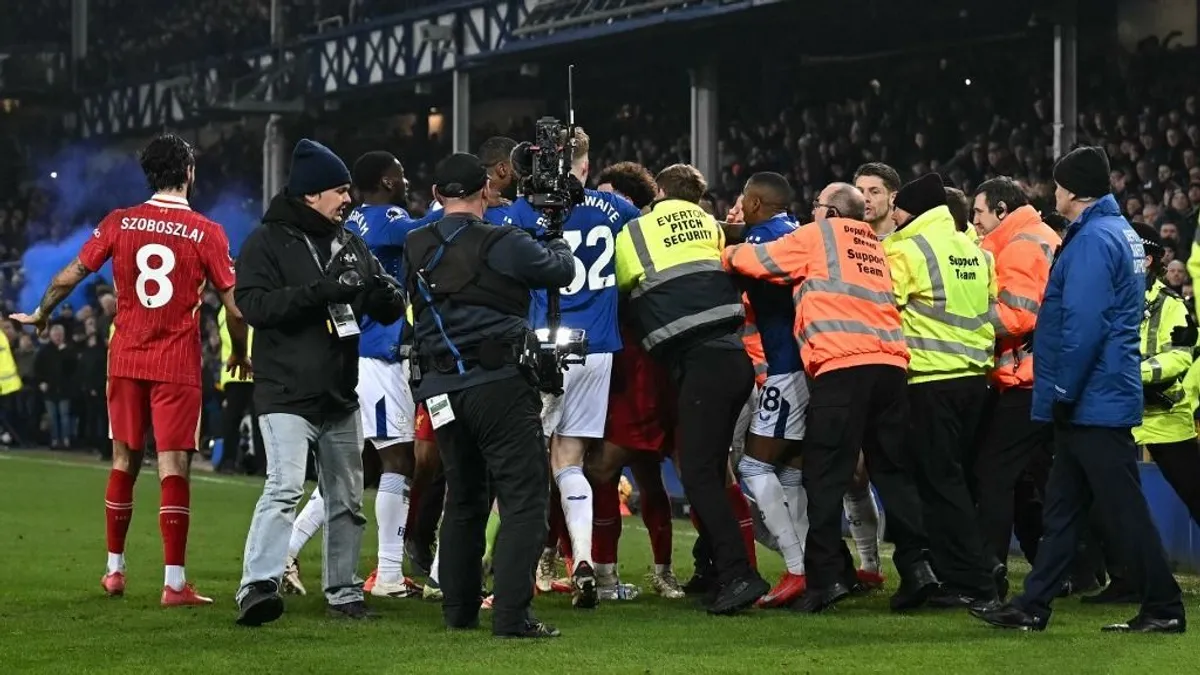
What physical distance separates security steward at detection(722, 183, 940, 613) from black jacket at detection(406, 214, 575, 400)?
4.93ft

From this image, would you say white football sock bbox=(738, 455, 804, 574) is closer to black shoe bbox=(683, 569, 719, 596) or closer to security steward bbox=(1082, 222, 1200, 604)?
black shoe bbox=(683, 569, 719, 596)

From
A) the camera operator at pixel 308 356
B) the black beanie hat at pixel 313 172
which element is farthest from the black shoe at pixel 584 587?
the black beanie hat at pixel 313 172

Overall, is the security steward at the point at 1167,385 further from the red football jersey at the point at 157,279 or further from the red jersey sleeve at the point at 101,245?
the red jersey sleeve at the point at 101,245

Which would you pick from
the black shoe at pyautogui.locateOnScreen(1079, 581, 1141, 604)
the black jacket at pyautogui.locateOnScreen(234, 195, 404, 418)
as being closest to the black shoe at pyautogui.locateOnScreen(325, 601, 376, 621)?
the black jacket at pyautogui.locateOnScreen(234, 195, 404, 418)

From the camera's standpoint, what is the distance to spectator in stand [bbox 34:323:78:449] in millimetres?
28875

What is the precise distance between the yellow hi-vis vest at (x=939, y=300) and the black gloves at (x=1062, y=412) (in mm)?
1248

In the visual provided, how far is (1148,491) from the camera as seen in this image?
1316 centimetres

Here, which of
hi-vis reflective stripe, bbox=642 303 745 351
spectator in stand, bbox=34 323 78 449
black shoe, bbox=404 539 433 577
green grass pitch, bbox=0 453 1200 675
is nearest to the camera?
green grass pitch, bbox=0 453 1200 675

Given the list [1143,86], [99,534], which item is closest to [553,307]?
[99,534]

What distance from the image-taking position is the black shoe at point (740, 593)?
959cm

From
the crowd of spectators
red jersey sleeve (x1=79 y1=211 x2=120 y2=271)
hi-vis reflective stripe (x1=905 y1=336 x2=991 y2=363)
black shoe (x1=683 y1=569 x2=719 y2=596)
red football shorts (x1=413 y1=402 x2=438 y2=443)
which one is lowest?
black shoe (x1=683 y1=569 x2=719 y2=596)

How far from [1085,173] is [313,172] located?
11.6ft

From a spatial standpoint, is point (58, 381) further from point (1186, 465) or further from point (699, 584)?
point (1186, 465)

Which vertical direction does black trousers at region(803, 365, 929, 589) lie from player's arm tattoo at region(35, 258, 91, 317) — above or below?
below
